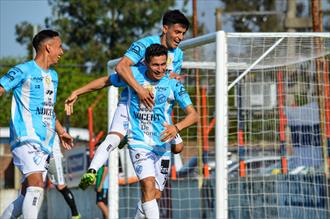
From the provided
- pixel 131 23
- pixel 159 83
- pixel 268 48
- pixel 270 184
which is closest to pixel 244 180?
pixel 270 184

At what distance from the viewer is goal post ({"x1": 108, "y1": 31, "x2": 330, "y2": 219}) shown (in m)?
14.2

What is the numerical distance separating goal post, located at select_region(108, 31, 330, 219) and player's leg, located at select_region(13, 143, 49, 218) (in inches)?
145

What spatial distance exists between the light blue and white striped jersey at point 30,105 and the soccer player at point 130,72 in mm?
370

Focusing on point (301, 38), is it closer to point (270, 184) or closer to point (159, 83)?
point (270, 184)

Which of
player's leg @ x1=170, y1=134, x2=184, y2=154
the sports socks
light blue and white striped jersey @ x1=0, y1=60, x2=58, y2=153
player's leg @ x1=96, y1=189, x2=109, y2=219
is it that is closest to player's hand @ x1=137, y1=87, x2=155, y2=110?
player's leg @ x1=170, y1=134, x2=184, y2=154

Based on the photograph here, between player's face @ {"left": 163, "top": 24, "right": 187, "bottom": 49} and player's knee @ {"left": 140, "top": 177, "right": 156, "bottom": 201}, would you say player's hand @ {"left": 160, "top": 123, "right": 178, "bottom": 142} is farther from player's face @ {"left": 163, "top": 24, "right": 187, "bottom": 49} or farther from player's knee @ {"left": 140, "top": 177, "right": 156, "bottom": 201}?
player's face @ {"left": 163, "top": 24, "right": 187, "bottom": 49}

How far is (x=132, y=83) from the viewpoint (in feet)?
31.6

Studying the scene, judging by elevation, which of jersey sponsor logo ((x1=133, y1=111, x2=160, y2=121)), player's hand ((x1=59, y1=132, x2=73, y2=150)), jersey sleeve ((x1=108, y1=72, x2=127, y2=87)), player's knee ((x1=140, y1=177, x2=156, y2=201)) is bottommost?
player's knee ((x1=140, y1=177, x2=156, y2=201))

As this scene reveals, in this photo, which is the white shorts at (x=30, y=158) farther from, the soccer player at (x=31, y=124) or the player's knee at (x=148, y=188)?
the player's knee at (x=148, y=188)

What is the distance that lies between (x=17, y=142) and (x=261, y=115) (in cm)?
611

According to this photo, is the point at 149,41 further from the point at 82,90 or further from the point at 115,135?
the point at 115,135

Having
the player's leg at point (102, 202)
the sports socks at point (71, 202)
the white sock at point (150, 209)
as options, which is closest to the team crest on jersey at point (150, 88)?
the white sock at point (150, 209)

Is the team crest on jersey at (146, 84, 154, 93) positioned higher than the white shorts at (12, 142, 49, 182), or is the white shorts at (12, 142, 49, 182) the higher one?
the team crest on jersey at (146, 84, 154, 93)

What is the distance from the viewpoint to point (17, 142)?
33.4 feet
